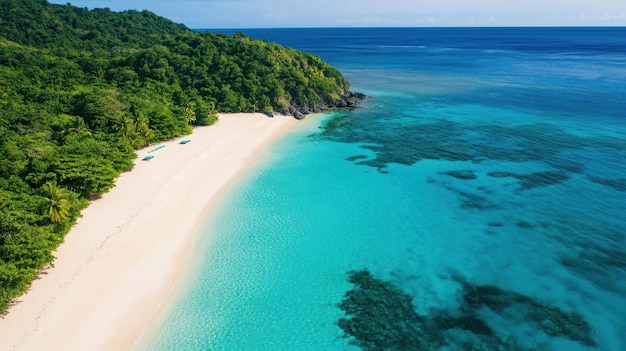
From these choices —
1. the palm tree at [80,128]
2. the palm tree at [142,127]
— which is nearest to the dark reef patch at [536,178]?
the palm tree at [142,127]

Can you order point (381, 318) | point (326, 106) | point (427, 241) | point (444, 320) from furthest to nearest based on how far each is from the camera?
point (326, 106), point (427, 241), point (381, 318), point (444, 320)

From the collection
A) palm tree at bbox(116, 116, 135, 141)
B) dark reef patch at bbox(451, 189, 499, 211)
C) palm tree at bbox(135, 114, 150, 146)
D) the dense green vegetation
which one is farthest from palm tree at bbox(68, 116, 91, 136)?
dark reef patch at bbox(451, 189, 499, 211)

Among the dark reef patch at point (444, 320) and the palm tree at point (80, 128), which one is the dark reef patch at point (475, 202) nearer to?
the dark reef patch at point (444, 320)

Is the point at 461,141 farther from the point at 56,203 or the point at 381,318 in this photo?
the point at 56,203

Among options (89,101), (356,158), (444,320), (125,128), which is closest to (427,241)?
(444,320)

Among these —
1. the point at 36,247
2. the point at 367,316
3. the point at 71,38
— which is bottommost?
the point at 367,316

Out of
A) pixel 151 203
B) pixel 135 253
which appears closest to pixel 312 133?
pixel 151 203

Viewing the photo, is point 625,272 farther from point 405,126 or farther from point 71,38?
point 71,38
